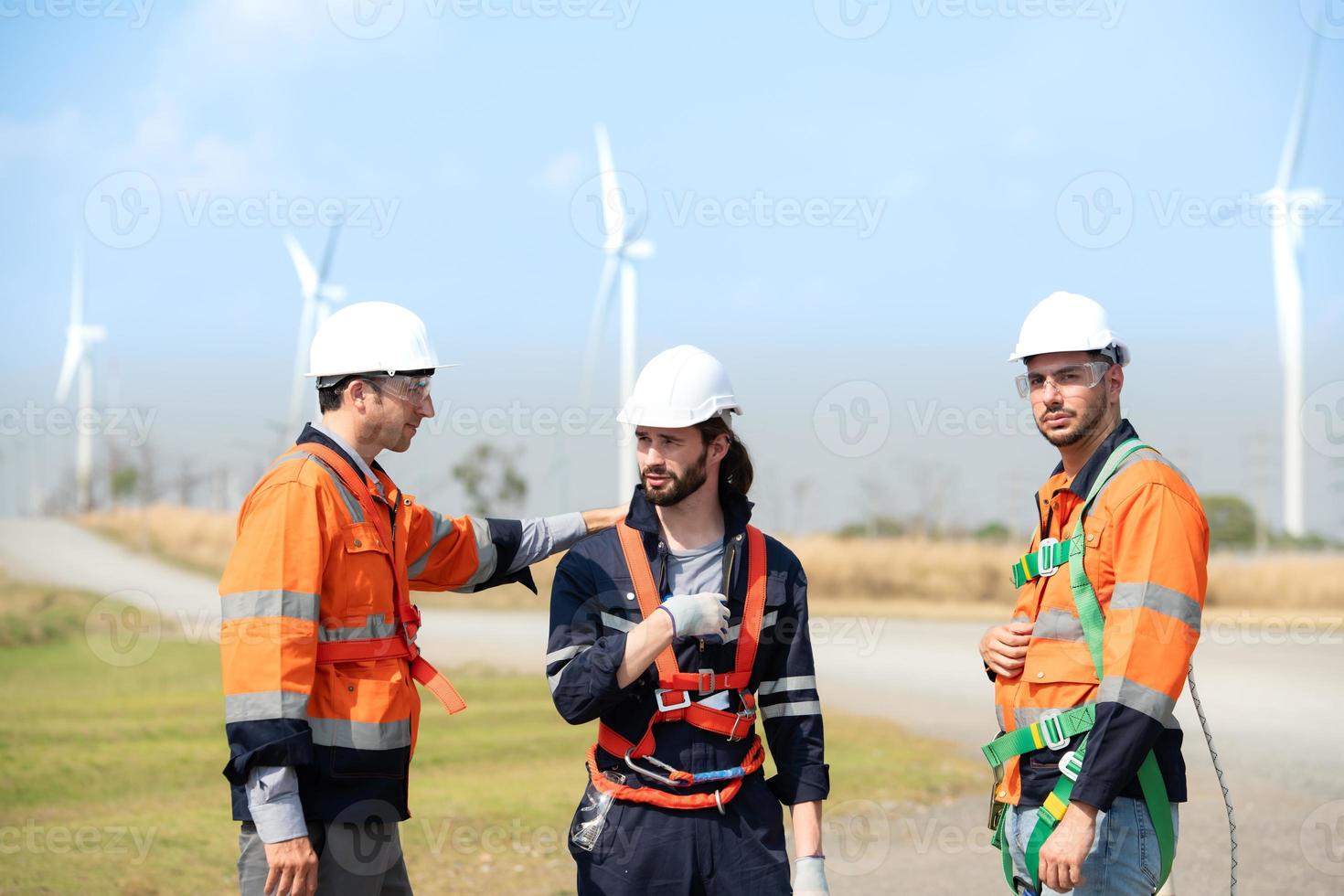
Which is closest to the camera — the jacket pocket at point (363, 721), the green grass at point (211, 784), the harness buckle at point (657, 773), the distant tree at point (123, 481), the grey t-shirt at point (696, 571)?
the harness buckle at point (657, 773)

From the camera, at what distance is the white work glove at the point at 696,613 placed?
3984 mm

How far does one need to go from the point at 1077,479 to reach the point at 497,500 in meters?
55.0

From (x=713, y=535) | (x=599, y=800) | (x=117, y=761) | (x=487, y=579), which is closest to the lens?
(x=599, y=800)

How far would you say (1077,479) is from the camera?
4.36 metres

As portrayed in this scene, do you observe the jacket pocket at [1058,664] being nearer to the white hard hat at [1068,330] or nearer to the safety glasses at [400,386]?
the white hard hat at [1068,330]

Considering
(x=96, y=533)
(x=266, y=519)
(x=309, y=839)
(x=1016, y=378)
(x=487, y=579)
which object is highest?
(x=1016, y=378)

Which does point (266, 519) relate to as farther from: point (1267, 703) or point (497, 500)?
point (497, 500)

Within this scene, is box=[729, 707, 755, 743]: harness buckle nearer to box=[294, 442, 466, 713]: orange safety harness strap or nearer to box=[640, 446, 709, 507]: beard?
box=[640, 446, 709, 507]: beard

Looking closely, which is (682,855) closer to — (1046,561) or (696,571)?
(696,571)

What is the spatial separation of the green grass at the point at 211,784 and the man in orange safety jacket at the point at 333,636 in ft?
15.3

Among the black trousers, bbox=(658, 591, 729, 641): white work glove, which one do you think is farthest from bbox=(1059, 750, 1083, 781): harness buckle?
bbox=(658, 591, 729, 641): white work glove

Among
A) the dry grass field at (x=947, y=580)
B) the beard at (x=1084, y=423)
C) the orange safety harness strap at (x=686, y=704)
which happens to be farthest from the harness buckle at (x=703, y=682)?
the dry grass field at (x=947, y=580)

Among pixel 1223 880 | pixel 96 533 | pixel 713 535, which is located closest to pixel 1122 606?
pixel 713 535

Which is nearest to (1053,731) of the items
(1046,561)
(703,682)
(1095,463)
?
(1046,561)
